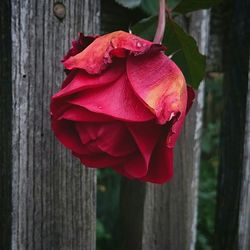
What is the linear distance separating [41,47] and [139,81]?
285 mm

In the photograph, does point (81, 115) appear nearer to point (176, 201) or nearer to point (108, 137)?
point (108, 137)

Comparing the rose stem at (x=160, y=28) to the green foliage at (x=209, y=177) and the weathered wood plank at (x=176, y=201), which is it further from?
the green foliage at (x=209, y=177)

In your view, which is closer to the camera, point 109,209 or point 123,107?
point 123,107

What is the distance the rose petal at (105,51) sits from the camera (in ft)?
1.86

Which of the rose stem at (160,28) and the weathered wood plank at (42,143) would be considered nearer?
the rose stem at (160,28)

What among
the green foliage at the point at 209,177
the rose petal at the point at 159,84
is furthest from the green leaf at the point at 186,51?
the green foliage at the point at 209,177

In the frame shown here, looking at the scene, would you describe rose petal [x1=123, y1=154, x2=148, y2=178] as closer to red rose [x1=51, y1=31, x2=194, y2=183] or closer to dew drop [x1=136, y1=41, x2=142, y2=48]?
red rose [x1=51, y1=31, x2=194, y2=183]

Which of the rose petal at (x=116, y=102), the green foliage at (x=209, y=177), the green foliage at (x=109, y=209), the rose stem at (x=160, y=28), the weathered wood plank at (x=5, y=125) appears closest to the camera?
the rose petal at (x=116, y=102)

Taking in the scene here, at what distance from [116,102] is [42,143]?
0.30 m

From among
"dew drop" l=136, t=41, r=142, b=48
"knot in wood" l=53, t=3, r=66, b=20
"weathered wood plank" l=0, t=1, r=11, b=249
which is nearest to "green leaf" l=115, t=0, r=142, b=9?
"knot in wood" l=53, t=3, r=66, b=20

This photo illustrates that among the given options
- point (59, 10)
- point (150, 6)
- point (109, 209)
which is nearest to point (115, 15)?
point (150, 6)

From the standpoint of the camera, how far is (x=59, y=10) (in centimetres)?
81

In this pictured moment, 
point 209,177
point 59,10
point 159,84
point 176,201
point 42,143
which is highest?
point 59,10

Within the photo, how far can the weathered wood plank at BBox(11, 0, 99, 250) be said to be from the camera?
78 centimetres
